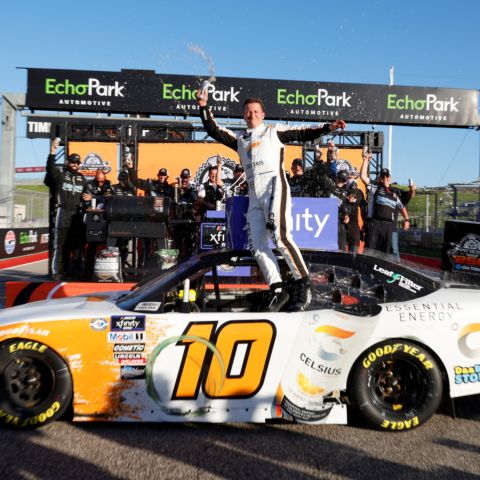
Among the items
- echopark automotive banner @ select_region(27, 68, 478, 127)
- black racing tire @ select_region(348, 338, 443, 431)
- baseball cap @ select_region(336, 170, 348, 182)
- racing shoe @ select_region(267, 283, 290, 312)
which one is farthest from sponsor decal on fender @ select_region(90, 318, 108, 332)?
echopark automotive banner @ select_region(27, 68, 478, 127)

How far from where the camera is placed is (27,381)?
3160 mm

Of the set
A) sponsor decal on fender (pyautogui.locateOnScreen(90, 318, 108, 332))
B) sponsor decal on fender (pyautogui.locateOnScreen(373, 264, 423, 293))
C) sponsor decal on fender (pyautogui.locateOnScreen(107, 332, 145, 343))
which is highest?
sponsor decal on fender (pyautogui.locateOnScreen(373, 264, 423, 293))

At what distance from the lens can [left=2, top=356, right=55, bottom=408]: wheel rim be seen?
314 centimetres

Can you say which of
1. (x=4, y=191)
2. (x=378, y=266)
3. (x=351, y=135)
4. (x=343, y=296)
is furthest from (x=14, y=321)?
(x=4, y=191)

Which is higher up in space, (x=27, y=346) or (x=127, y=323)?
(x=127, y=323)

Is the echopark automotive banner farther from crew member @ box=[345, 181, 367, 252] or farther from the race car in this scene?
the race car

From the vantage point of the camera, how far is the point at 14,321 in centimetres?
322

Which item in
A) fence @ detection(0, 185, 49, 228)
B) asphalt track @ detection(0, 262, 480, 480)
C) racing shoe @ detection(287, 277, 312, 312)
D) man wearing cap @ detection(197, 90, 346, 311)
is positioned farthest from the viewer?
fence @ detection(0, 185, 49, 228)

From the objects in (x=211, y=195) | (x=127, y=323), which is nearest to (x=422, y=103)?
(x=211, y=195)

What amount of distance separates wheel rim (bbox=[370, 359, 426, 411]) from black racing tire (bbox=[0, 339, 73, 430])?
1966 mm

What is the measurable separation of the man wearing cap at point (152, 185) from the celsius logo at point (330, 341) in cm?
616

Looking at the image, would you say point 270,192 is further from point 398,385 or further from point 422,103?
point 422,103

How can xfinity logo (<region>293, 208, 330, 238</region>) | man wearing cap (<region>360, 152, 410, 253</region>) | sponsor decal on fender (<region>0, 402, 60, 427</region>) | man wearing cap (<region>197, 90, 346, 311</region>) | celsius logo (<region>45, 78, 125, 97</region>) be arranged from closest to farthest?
sponsor decal on fender (<region>0, 402, 60, 427</region>), man wearing cap (<region>197, 90, 346, 311</region>), xfinity logo (<region>293, 208, 330, 238</region>), man wearing cap (<region>360, 152, 410, 253</region>), celsius logo (<region>45, 78, 125, 97</region>)

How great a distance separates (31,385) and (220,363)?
1.21 m
